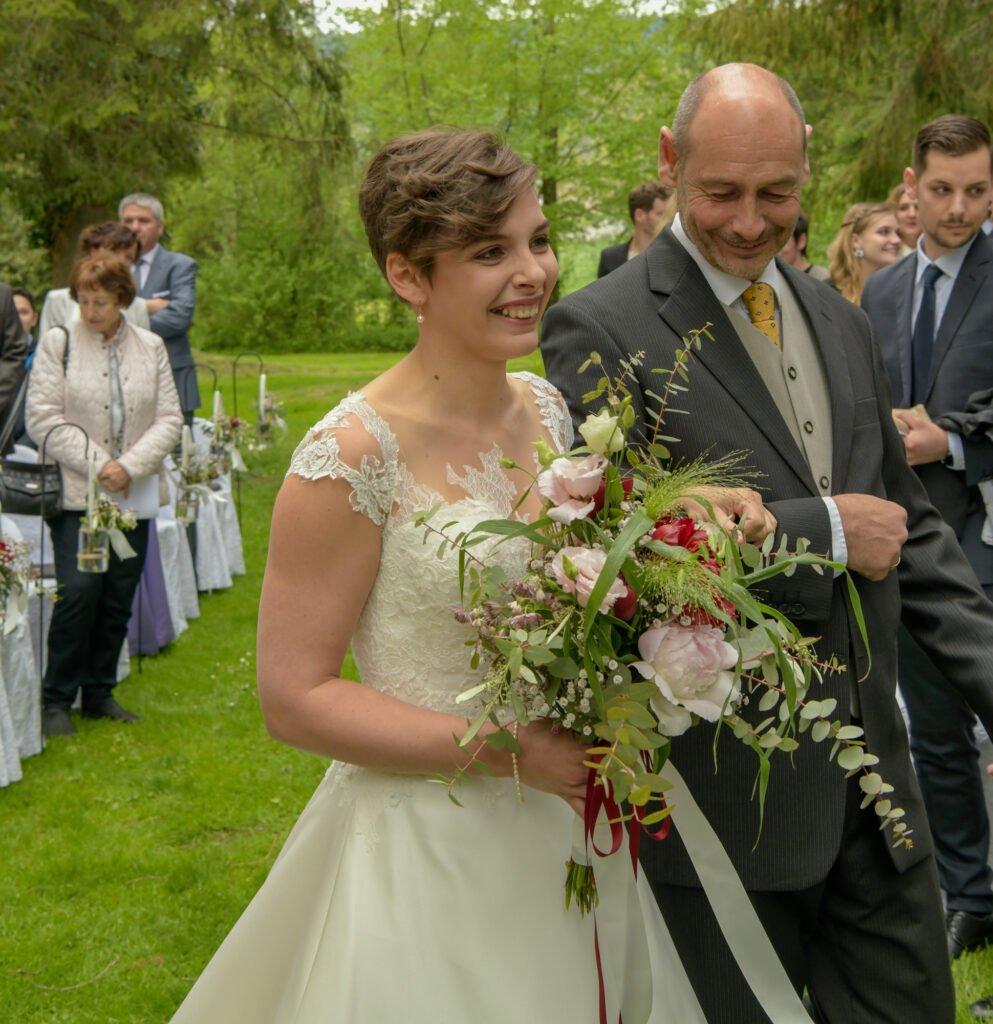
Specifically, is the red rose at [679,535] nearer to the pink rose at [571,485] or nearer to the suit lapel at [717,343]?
the pink rose at [571,485]

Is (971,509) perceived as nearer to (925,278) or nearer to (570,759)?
(925,278)

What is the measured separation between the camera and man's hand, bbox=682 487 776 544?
251 cm

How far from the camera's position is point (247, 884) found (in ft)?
19.1

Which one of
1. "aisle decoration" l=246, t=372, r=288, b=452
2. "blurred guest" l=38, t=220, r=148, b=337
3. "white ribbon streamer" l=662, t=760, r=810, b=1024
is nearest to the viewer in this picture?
"white ribbon streamer" l=662, t=760, r=810, b=1024

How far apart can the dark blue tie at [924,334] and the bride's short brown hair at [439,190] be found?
257 centimetres

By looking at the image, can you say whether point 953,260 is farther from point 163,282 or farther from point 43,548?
point 163,282

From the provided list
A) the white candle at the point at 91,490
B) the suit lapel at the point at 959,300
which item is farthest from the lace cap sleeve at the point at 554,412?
the white candle at the point at 91,490

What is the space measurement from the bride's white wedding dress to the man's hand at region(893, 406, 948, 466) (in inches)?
82.0

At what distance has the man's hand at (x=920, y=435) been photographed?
14.9 feet

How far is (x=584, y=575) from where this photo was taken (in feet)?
7.31

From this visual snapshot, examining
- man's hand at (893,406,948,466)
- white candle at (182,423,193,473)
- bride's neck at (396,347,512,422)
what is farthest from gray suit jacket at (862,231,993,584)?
white candle at (182,423,193,473)

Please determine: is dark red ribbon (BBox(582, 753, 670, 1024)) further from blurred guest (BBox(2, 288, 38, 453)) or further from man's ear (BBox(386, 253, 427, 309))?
blurred guest (BBox(2, 288, 38, 453))

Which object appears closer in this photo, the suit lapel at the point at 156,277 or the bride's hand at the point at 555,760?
the bride's hand at the point at 555,760

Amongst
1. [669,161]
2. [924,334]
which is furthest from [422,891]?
[924,334]
